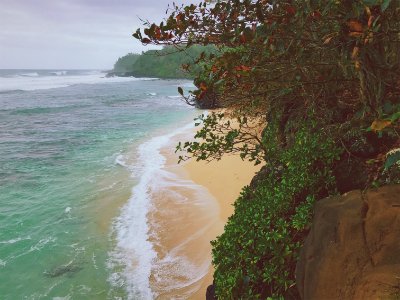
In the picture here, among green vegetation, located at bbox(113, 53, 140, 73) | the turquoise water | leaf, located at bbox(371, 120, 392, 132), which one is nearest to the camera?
leaf, located at bbox(371, 120, 392, 132)

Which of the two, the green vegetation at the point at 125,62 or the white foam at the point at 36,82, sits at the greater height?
the green vegetation at the point at 125,62

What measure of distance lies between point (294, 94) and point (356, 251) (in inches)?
148

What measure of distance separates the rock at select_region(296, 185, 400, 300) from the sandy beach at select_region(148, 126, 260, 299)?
3434 mm

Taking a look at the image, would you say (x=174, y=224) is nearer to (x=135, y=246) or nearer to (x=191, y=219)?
(x=191, y=219)

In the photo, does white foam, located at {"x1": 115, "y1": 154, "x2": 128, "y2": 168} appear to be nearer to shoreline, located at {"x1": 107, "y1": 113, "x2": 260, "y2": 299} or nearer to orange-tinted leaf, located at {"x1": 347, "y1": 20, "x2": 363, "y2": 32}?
shoreline, located at {"x1": 107, "y1": 113, "x2": 260, "y2": 299}

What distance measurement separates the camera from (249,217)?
5.09m

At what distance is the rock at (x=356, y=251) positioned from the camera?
120 inches

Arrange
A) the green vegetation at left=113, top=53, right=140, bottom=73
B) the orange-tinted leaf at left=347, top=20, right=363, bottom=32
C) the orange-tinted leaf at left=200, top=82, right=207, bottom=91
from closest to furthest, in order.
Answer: the orange-tinted leaf at left=347, top=20, right=363, bottom=32, the orange-tinted leaf at left=200, top=82, right=207, bottom=91, the green vegetation at left=113, top=53, right=140, bottom=73

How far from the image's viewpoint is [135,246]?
8.25 metres

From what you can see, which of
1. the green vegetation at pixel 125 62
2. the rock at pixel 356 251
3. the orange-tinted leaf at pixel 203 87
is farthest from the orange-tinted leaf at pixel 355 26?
the green vegetation at pixel 125 62

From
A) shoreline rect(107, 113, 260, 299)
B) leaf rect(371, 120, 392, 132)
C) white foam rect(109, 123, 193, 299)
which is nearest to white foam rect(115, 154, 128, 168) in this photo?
shoreline rect(107, 113, 260, 299)

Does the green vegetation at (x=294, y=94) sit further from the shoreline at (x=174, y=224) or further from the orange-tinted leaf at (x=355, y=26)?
the shoreline at (x=174, y=224)

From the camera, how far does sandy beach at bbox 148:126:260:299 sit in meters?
6.88

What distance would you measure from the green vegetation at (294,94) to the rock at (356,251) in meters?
0.37
